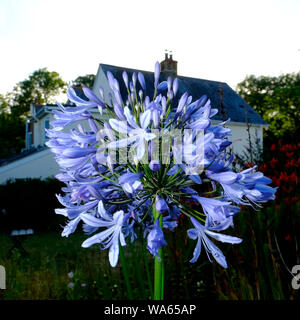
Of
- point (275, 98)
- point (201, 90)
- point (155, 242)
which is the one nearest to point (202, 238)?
point (155, 242)

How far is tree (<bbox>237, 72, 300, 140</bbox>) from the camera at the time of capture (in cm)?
3100

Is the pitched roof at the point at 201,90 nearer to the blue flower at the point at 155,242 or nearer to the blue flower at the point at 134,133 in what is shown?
the blue flower at the point at 134,133

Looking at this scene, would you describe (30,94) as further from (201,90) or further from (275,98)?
(201,90)

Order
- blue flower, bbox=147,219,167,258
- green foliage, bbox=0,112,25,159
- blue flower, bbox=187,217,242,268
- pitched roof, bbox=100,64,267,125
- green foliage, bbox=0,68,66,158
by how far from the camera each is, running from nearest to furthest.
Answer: blue flower, bbox=147,219,167,258 < blue flower, bbox=187,217,242,268 < pitched roof, bbox=100,64,267,125 < green foliage, bbox=0,112,25,159 < green foliage, bbox=0,68,66,158

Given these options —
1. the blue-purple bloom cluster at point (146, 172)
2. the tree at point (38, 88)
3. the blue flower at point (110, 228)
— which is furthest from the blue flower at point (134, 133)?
the tree at point (38, 88)

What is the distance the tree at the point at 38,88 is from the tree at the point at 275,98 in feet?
77.9

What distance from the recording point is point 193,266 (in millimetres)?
4723

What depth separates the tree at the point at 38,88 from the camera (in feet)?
139

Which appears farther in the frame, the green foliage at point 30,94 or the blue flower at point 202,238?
the green foliage at point 30,94

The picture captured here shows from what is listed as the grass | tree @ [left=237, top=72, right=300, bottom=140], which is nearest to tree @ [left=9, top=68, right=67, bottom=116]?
tree @ [left=237, top=72, right=300, bottom=140]

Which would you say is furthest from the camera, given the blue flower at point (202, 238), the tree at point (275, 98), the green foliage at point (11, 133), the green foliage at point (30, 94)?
the green foliage at point (30, 94)

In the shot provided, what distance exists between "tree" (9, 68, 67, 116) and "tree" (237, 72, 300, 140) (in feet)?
77.9

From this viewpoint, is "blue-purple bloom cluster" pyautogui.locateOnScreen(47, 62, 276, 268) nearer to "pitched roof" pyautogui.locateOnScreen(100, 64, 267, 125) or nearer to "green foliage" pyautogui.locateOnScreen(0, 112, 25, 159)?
"pitched roof" pyautogui.locateOnScreen(100, 64, 267, 125)
